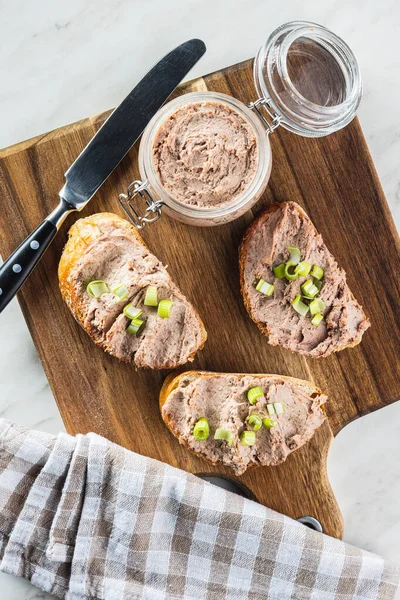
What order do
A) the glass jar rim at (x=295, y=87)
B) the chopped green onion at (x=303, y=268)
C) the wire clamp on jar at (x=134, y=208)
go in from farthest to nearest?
the chopped green onion at (x=303, y=268), the wire clamp on jar at (x=134, y=208), the glass jar rim at (x=295, y=87)

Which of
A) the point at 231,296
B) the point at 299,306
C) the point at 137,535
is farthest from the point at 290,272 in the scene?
the point at 137,535

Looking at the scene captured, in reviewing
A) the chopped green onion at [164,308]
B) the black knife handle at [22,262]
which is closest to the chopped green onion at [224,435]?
the chopped green onion at [164,308]

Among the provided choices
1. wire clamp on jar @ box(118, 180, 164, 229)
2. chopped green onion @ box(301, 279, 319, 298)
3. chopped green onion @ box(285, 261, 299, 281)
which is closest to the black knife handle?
wire clamp on jar @ box(118, 180, 164, 229)

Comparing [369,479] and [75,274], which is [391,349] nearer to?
[369,479]

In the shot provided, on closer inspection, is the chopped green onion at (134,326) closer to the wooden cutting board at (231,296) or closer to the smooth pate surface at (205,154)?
the wooden cutting board at (231,296)

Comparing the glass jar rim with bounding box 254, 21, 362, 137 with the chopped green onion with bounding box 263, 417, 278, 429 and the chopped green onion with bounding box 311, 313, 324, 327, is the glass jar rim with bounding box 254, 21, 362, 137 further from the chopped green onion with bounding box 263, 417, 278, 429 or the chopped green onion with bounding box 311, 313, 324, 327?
the chopped green onion with bounding box 263, 417, 278, 429

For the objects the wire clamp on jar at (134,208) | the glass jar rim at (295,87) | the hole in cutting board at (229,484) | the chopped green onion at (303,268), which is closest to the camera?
the glass jar rim at (295,87)
